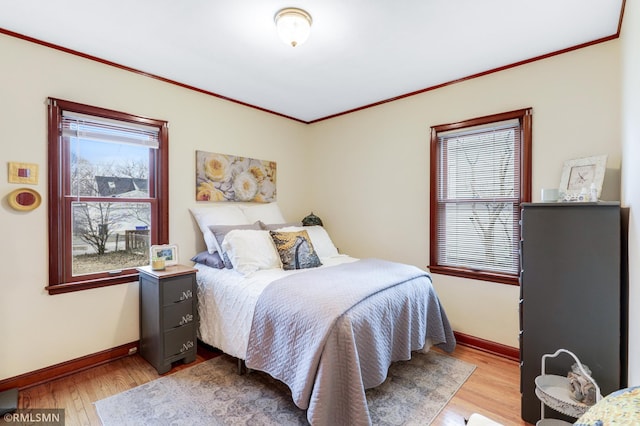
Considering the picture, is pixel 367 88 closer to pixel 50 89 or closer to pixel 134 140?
pixel 134 140

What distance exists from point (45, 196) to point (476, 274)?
354cm

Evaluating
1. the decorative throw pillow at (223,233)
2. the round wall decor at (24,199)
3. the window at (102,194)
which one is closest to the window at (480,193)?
the decorative throw pillow at (223,233)

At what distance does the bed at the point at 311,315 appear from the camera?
1649 mm

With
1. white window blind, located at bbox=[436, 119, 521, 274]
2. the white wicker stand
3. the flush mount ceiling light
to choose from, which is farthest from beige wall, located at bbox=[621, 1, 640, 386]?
the flush mount ceiling light

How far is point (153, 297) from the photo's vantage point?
95.8 inches

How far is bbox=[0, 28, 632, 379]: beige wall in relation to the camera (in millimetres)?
2156

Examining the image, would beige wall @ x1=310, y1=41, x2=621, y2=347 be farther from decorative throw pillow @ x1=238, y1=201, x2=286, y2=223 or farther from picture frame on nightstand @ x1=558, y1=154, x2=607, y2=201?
decorative throw pillow @ x1=238, y1=201, x2=286, y2=223

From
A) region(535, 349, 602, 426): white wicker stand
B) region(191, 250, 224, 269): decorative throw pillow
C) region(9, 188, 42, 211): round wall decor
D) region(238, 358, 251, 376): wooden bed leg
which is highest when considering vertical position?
region(9, 188, 42, 211): round wall decor

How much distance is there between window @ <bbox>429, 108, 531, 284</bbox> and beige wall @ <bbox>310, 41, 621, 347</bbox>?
9 centimetres

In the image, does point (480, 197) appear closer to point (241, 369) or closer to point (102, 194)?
point (241, 369)

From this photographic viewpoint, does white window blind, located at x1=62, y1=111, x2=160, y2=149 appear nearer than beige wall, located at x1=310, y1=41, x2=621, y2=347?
No

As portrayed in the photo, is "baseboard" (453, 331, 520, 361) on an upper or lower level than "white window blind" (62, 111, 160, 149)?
lower

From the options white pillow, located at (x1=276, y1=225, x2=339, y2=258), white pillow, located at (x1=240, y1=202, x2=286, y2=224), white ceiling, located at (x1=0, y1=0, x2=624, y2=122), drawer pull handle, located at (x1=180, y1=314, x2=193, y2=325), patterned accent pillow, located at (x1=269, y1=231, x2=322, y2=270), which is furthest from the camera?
white pillow, located at (x1=240, y1=202, x2=286, y2=224)

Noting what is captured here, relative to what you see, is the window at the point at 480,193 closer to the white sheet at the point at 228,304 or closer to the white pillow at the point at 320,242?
the white pillow at the point at 320,242
